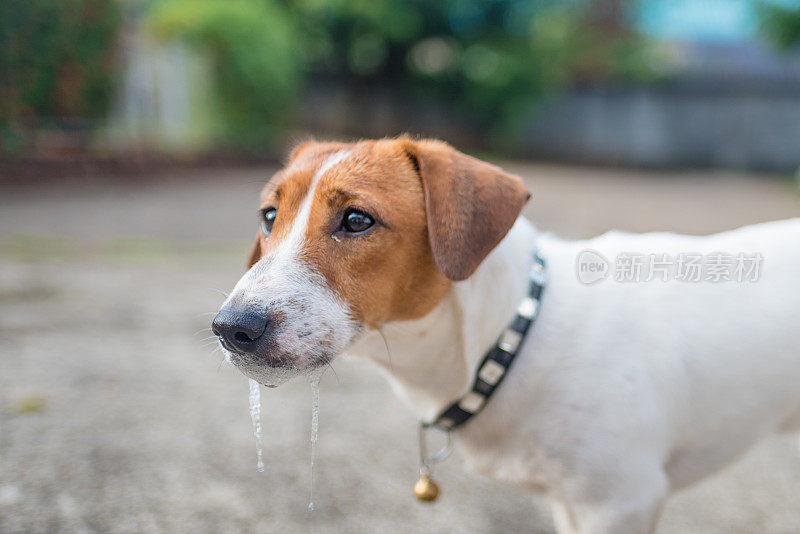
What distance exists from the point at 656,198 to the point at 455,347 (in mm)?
10547

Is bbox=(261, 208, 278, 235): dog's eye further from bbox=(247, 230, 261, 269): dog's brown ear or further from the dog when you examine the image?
bbox=(247, 230, 261, 269): dog's brown ear

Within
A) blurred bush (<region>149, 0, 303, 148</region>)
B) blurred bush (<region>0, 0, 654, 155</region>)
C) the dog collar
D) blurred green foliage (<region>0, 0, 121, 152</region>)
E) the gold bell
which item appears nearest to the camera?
the dog collar

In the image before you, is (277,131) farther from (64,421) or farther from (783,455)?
(783,455)

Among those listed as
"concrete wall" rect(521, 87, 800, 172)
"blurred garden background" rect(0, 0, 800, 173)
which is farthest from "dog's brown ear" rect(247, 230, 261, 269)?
"concrete wall" rect(521, 87, 800, 172)

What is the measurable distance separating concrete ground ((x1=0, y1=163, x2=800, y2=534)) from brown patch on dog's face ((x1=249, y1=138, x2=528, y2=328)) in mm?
767

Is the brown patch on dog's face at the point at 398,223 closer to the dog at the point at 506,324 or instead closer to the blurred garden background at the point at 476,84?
the dog at the point at 506,324

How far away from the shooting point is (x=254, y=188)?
10.3 m

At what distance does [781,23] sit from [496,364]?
1256 centimetres

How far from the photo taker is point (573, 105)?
18703 millimetres

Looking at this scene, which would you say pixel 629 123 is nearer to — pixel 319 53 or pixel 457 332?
pixel 319 53

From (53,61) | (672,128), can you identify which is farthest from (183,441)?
(672,128)

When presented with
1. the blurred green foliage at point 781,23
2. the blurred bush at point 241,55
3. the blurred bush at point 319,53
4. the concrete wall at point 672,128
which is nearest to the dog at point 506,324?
the blurred bush at point 319,53

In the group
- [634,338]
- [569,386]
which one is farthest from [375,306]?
[634,338]

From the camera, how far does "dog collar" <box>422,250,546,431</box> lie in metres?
1.91
